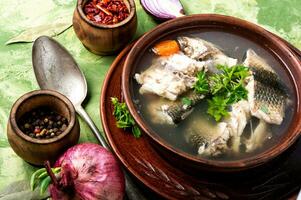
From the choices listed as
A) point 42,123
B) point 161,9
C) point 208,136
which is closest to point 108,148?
point 42,123

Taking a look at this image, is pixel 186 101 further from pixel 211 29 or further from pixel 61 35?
pixel 61 35

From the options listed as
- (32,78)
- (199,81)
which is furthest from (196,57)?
(32,78)

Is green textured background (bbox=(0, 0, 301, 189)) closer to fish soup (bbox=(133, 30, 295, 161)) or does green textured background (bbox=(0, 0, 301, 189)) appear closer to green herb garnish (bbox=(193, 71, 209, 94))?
fish soup (bbox=(133, 30, 295, 161))

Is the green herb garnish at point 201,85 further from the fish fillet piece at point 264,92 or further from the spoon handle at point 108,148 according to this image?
the spoon handle at point 108,148

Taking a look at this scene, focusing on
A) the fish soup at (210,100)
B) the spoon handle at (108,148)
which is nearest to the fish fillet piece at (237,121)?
the fish soup at (210,100)

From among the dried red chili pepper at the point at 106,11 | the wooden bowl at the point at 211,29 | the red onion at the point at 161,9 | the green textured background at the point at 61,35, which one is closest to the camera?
the wooden bowl at the point at 211,29

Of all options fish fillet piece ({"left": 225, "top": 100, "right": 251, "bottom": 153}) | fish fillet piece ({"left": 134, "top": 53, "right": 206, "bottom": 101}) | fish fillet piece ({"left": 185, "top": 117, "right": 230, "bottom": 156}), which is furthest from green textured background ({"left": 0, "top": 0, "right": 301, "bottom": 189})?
fish fillet piece ({"left": 225, "top": 100, "right": 251, "bottom": 153})
